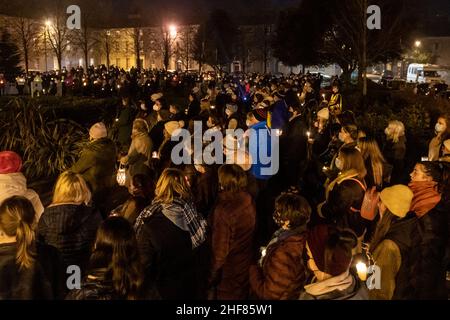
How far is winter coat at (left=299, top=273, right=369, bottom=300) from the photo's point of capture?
3164mm

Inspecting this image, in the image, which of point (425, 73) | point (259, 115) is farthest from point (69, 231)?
point (425, 73)

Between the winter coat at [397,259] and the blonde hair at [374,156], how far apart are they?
1688mm

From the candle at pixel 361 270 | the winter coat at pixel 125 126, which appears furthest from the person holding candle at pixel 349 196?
the winter coat at pixel 125 126

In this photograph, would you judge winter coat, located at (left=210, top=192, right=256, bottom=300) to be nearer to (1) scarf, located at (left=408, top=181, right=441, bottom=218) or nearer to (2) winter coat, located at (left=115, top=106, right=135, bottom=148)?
(1) scarf, located at (left=408, top=181, right=441, bottom=218)

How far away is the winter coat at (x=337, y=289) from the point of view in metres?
3.16

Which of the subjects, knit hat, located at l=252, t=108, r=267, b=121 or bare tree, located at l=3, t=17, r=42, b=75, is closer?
knit hat, located at l=252, t=108, r=267, b=121

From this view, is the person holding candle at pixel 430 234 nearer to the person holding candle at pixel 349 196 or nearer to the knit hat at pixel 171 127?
the person holding candle at pixel 349 196

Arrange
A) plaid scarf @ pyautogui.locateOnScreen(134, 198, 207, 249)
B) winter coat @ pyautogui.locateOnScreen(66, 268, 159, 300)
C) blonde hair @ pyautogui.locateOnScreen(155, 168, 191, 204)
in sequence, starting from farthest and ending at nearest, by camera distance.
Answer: blonde hair @ pyautogui.locateOnScreen(155, 168, 191, 204)
plaid scarf @ pyautogui.locateOnScreen(134, 198, 207, 249)
winter coat @ pyautogui.locateOnScreen(66, 268, 159, 300)

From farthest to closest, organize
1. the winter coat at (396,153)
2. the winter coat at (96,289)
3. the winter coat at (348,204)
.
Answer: the winter coat at (396,153) → the winter coat at (348,204) → the winter coat at (96,289)

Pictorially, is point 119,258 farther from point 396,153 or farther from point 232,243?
point 396,153

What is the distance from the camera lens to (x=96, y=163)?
6758 millimetres

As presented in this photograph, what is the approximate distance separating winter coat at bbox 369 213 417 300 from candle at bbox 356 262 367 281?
0.45 meters

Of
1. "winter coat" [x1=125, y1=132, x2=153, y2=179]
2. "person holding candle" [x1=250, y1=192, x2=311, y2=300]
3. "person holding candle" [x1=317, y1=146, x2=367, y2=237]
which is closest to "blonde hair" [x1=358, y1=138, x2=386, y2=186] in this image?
"person holding candle" [x1=317, y1=146, x2=367, y2=237]

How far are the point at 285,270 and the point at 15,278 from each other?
5.88 feet
